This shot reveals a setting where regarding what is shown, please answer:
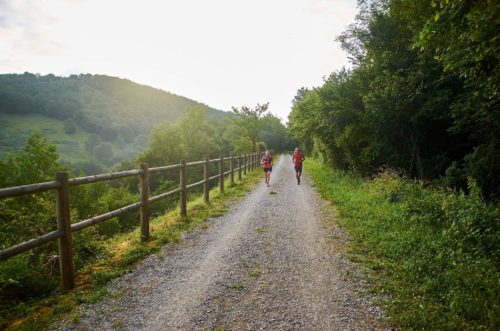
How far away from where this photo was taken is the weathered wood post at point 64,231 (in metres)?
4.25

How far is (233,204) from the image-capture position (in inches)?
444

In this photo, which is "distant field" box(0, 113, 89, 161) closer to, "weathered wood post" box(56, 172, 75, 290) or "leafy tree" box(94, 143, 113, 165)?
"leafy tree" box(94, 143, 113, 165)

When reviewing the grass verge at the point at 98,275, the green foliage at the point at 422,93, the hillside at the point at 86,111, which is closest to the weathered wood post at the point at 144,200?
the grass verge at the point at 98,275

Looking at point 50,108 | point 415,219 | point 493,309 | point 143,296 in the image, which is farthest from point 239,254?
point 50,108

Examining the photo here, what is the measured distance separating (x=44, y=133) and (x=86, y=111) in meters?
14.2

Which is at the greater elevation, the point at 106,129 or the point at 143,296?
the point at 106,129

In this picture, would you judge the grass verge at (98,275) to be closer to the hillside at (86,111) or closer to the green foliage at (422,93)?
the green foliage at (422,93)

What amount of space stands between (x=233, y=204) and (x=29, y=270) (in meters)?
7.39

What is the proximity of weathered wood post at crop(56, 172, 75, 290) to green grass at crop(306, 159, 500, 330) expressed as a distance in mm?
4246

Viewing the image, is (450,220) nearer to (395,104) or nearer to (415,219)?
(415,219)

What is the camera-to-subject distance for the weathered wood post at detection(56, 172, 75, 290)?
425 centimetres

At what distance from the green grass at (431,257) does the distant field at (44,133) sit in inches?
3271

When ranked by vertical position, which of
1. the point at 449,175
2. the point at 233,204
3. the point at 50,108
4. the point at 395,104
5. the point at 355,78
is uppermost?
the point at 50,108

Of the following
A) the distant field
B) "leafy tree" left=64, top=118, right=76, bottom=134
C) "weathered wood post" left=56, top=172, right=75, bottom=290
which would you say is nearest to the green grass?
"weathered wood post" left=56, top=172, right=75, bottom=290
